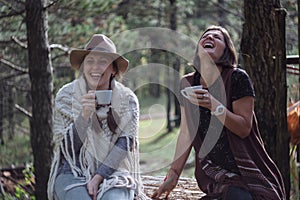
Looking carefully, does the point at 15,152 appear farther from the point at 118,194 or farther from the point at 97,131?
the point at 118,194

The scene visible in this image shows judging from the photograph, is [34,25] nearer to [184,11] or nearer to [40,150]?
[40,150]

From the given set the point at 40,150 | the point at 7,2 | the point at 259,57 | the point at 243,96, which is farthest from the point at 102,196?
the point at 7,2

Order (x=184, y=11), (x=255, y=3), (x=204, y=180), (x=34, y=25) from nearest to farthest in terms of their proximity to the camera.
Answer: (x=204, y=180) → (x=255, y=3) → (x=34, y=25) → (x=184, y=11)

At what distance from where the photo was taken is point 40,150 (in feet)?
16.3

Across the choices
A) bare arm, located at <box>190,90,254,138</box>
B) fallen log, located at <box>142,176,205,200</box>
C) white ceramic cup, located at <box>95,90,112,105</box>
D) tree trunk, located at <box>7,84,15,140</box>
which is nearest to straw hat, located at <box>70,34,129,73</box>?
white ceramic cup, located at <box>95,90,112,105</box>

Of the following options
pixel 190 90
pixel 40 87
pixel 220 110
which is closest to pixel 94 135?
pixel 190 90

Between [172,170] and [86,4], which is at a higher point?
[86,4]

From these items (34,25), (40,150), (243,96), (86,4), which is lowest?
(40,150)

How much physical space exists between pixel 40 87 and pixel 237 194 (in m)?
2.49

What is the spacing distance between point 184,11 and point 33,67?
32.9ft

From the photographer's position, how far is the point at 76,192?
9.89 ft

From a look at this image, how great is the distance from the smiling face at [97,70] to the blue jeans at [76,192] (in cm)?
52

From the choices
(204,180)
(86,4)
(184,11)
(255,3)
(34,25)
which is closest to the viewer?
(204,180)

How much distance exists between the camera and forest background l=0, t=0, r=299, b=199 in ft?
12.6
